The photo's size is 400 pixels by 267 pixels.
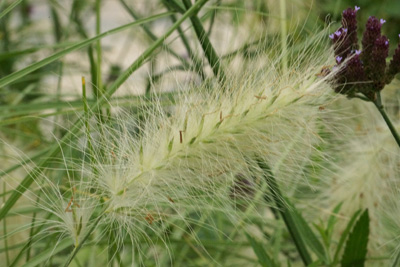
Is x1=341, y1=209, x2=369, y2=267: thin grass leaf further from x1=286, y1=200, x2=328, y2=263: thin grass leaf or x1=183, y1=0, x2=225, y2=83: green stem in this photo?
x1=183, y1=0, x2=225, y2=83: green stem

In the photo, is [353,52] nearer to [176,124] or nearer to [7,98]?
[176,124]

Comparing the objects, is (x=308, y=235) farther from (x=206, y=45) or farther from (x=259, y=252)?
(x=206, y=45)

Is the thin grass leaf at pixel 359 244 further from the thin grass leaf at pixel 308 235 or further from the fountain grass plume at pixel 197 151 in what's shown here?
the fountain grass plume at pixel 197 151

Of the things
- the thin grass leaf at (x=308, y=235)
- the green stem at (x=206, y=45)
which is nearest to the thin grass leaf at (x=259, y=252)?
the thin grass leaf at (x=308, y=235)

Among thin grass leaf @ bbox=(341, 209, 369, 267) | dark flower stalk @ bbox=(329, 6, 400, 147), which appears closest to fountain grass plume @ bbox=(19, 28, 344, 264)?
dark flower stalk @ bbox=(329, 6, 400, 147)

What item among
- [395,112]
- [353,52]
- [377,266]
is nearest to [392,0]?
[395,112]
